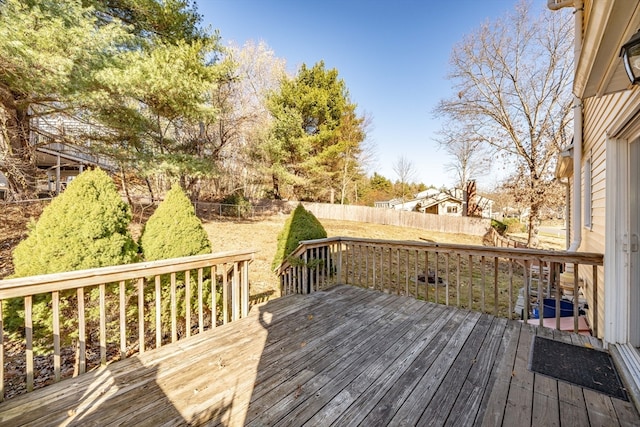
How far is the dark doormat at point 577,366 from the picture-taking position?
2.02 m

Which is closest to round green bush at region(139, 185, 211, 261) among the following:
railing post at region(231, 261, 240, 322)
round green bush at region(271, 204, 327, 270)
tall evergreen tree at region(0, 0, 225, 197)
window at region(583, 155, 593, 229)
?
railing post at region(231, 261, 240, 322)

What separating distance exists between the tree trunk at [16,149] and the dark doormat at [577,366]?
29.3 ft

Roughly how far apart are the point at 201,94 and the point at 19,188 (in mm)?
4939

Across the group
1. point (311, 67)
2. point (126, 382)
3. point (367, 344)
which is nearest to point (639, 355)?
point (367, 344)

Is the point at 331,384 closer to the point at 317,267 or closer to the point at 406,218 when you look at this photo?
the point at 317,267

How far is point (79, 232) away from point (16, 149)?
561 cm

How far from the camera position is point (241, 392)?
194 cm

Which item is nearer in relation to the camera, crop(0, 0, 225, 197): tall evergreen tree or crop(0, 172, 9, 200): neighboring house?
crop(0, 0, 225, 197): tall evergreen tree

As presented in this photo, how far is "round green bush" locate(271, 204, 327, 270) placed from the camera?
5180mm

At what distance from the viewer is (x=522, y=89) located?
11.7 m

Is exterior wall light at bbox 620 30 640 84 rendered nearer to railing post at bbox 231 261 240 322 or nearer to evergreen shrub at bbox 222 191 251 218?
railing post at bbox 231 261 240 322

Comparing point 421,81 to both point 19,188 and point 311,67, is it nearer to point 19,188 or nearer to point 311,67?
point 311,67

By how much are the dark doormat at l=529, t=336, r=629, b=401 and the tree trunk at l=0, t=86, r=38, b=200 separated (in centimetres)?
893

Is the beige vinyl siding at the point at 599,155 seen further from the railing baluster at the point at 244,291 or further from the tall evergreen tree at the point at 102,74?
the tall evergreen tree at the point at 102,74
